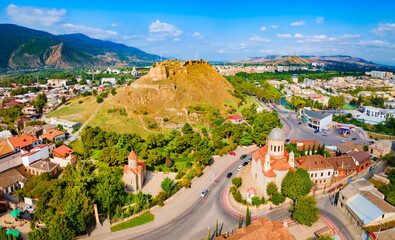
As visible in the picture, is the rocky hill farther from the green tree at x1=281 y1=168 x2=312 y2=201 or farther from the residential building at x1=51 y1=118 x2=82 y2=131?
the green tree at x1=281 y1=168 x2=312 y2=201

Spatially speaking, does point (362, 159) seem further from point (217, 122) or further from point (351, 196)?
point (217, 122)

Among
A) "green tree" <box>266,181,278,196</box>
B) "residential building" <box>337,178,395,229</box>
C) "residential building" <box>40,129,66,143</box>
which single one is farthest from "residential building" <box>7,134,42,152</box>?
"residential building" <box>337,178,395,229</box>

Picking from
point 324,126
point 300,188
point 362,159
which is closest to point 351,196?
point 300,188

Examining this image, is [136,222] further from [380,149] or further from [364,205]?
[380,149]

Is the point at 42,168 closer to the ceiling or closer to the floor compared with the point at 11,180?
closer to the ceiling

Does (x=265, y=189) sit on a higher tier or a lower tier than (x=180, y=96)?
lower

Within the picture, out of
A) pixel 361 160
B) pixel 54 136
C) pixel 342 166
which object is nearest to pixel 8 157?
pixel 54 136
